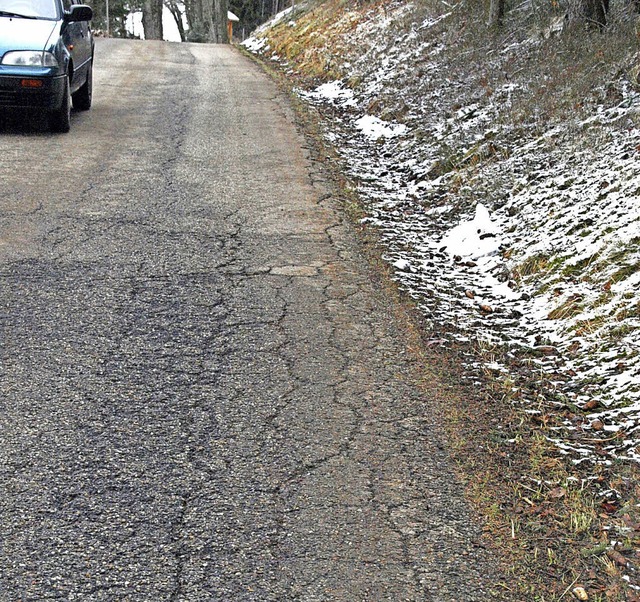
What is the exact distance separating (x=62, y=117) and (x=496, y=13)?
21.3ft

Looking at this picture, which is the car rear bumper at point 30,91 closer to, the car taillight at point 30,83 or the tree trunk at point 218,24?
the car taillight at point 30,83

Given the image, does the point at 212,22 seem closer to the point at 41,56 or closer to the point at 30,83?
the point at 41,56

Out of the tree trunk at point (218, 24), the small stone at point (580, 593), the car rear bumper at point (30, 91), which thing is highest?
the tree trunk at point (218, 24)

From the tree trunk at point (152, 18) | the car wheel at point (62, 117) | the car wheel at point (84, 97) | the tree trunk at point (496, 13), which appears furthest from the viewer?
the tree trunk at point (152, 18)

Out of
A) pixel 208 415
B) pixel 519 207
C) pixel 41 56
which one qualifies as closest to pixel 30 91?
pixel 41 56

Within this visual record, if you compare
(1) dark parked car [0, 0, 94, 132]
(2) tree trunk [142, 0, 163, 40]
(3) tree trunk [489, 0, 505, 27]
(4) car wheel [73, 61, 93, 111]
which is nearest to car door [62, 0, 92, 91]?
(1) dark parked car [0, 0, 94, 132]

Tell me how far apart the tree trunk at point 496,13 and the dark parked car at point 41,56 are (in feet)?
19.1

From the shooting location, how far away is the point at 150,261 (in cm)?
600

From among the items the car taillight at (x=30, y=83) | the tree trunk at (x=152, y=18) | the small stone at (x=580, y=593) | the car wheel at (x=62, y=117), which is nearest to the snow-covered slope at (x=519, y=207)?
the small stone at (x=580, y=593)

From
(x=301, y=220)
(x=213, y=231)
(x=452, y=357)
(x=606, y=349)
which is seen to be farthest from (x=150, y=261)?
(x=606, y=349)

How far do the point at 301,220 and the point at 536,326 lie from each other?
2.65 meters

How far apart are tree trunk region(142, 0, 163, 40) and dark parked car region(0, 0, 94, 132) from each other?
27.5m

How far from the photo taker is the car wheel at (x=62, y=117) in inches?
387

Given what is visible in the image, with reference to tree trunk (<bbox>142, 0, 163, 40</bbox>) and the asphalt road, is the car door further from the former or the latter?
tree trunk (<bbox>142, 0, 163, 40</bbox>)
